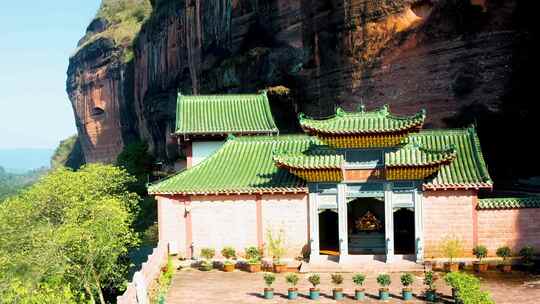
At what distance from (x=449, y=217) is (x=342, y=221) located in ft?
12.3

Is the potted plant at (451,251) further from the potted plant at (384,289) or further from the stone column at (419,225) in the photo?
the potted plant at (384,289)

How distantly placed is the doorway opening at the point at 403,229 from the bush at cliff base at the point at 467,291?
648cm

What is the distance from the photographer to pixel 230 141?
26.7 m

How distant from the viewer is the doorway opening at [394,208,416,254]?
82.1 ft

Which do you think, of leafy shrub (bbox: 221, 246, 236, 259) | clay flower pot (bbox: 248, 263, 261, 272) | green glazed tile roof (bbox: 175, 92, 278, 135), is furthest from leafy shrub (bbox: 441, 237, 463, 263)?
green glazed tile roof (bbox: 175, 92, 278, 135)

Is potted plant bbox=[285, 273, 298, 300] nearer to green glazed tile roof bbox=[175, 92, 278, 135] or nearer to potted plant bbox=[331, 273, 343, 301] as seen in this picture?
potted plant bbox=[331, 273, 343, 301]

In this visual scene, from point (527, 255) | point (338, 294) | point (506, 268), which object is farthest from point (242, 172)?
point (527, 255)

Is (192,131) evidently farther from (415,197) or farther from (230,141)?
(415,197)

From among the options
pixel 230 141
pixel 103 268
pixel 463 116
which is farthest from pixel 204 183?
pixel 463 116

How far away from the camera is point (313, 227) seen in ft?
77.0

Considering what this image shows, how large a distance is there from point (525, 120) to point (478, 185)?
13.2 m

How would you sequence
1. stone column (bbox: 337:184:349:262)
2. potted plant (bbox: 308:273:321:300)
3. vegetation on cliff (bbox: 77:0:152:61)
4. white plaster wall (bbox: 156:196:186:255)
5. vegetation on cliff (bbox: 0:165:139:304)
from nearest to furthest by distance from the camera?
potted plant (bbox: 308:273:321:300)
vegetation on cliff (bbox: 0:165:139:304)
stone column (bbox: 337:184:349:262)
white plaster wall (bbox: 156:196:186:255)
vegetation on cliff (bbox: 77:0:152:61)

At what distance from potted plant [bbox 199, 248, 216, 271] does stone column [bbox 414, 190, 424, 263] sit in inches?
288

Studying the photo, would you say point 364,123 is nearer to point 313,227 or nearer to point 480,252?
point 313,227
